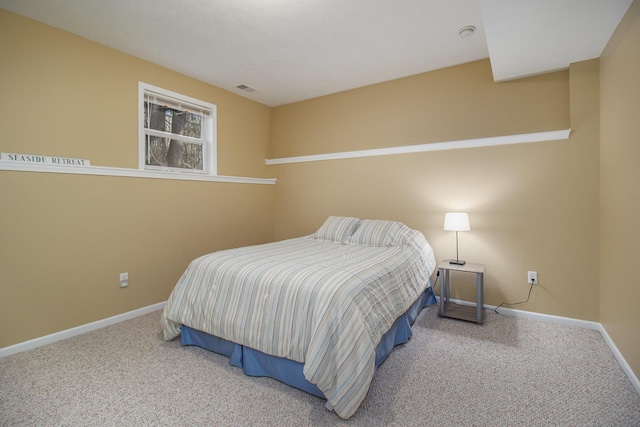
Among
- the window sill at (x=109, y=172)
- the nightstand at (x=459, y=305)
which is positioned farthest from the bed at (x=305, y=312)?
the window sill at (x=109, y=172)

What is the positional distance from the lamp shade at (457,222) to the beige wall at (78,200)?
2813 millimetres

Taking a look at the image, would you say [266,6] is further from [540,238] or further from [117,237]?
[540,238]

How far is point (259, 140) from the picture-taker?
451 centimetres

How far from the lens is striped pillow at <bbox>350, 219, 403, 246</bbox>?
3.14m

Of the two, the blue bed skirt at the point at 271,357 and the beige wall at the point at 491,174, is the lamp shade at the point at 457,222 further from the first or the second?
the blue bed skirt at the point at 271,357

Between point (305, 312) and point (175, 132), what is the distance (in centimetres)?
283

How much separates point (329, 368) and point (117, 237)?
2.46 metres

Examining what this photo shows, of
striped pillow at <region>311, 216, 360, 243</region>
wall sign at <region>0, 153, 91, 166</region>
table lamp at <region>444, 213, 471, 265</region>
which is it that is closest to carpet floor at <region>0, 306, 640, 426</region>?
table lamp at <region>444, 213, 471, 265</region>

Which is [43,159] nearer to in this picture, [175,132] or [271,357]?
[175,132]

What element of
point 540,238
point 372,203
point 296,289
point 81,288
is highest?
point 372,203


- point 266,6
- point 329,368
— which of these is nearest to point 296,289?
point 329,368

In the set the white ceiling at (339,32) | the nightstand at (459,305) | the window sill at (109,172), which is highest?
the white ceiling at (339,32)

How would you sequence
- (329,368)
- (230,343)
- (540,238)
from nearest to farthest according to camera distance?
(329,368) → (230,343) → (540,238)

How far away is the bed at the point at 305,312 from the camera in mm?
1616
